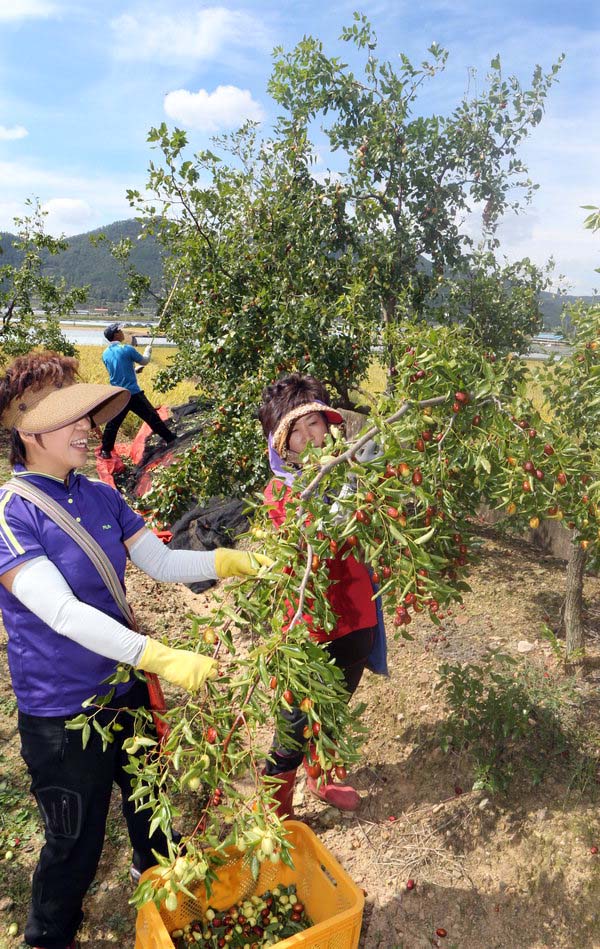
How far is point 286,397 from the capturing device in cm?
254

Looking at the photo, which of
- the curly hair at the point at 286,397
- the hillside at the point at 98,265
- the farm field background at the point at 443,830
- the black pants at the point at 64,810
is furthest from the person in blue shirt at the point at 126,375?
the hillside at the point at 98,265

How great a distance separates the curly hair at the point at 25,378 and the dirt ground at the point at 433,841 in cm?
186

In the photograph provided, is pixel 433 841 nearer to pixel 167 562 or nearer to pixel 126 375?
pixel 167 562

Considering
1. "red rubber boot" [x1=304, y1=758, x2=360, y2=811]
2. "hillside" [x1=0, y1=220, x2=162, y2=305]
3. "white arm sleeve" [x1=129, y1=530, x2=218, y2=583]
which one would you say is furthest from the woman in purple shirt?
"hillside" [x1=0, y1=220, x2=162, y2=305]

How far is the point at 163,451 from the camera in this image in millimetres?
7977

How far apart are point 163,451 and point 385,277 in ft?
14.4

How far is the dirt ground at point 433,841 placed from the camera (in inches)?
92.4

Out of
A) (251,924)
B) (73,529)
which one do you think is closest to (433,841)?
(251,924)

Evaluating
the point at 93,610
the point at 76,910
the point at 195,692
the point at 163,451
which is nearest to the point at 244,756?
the point at 195,692

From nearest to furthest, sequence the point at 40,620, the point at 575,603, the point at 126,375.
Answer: the point at 40,620 < the point at 575,603 < the point at 126,375

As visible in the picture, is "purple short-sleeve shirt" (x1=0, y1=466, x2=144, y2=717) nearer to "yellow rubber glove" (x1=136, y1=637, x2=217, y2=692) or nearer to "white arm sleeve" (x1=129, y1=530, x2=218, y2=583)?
"white arm sleeve" (x1=129, y1=530, x2=218, y2=583)

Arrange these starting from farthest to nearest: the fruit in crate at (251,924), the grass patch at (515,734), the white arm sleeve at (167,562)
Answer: the grass patch at (515,734) → the white arm sleeve at (167,562) → the fruit in crate at (251,924)

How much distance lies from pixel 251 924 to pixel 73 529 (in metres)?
1.57

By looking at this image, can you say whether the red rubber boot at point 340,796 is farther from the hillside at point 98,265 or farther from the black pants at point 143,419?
the hillside at point 98,265
